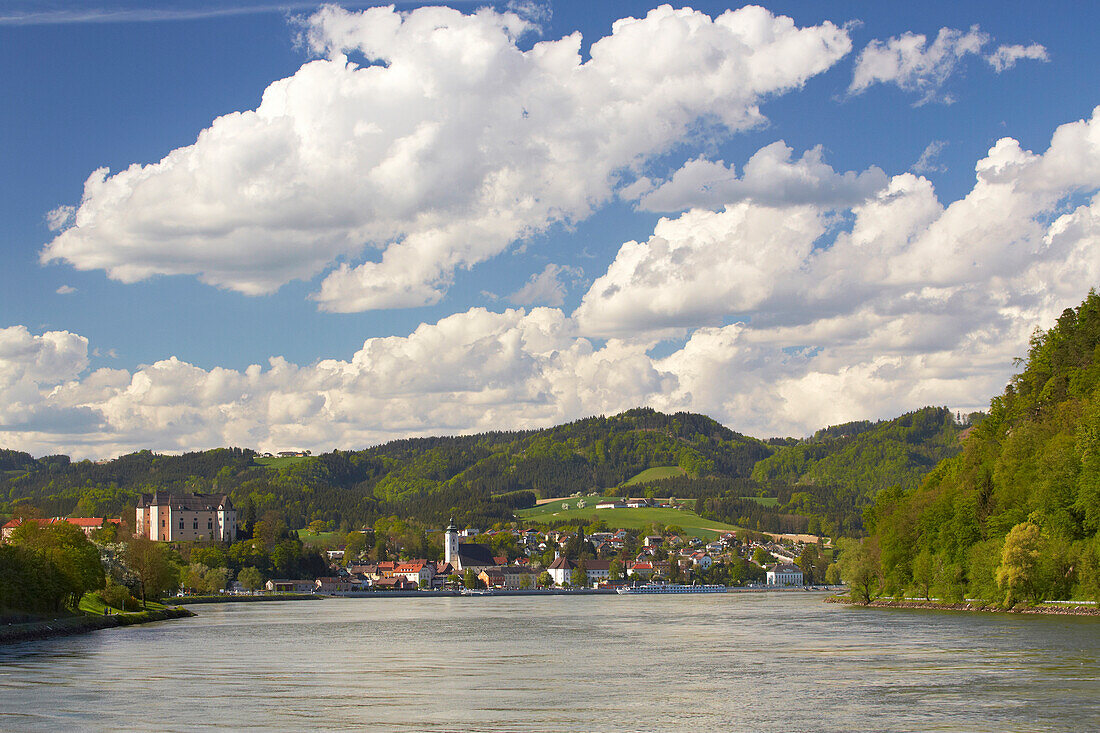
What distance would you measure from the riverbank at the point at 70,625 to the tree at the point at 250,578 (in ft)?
296

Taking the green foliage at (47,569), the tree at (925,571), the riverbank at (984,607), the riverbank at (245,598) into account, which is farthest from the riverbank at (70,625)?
the tree at (925,571)

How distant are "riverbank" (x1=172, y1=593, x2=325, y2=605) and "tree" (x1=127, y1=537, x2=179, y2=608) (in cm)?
3161

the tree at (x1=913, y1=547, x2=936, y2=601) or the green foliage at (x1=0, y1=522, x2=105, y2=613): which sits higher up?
the green foliage at (x1=0, y1=522, x2=105, y2=613)

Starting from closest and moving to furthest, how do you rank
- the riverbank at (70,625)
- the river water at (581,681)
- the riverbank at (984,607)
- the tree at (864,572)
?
the river water at (581,681) < the riverbank at (70,625) < the riverbank at (984,607) < the tree at (864,572)

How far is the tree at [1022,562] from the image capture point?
3014 inches

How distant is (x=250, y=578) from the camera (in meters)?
188

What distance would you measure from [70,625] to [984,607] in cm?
6291

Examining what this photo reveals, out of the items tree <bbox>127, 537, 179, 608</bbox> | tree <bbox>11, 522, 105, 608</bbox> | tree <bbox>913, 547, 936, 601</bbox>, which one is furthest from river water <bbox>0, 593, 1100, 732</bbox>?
tree <bbox>127, 537, 179, 608</bbox>

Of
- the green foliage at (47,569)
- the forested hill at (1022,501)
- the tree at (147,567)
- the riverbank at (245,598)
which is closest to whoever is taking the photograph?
the green foliage at (47,569)

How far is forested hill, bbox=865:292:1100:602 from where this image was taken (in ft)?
248

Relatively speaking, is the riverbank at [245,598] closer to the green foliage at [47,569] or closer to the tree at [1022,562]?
the green foliage at [47,569]

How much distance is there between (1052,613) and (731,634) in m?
21.9

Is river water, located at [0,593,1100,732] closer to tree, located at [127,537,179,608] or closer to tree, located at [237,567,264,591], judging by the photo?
tree, located at [127,537,179,608]

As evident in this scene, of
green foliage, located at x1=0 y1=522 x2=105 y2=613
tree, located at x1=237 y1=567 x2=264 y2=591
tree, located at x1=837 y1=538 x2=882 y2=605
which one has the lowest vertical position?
tree, located at x1=237 y1=567 x2=264 y2=591
